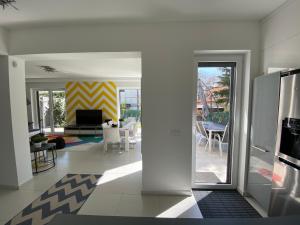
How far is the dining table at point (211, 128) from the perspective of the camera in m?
2.91

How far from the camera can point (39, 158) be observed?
4359mm

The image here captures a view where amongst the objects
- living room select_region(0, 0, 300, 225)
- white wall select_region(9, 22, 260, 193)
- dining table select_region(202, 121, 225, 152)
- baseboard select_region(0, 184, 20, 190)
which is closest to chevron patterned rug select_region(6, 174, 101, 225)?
living room select_region(0, 0, 300, 225)

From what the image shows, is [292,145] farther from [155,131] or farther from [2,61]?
[2,61]

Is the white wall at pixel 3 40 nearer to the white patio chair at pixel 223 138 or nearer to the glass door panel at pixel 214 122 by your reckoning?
the glass door panel at pixel 214 122

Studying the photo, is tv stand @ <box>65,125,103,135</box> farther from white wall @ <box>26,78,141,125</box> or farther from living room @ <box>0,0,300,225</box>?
living room @ <box>0,0,300,225</box>

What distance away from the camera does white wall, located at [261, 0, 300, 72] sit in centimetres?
184

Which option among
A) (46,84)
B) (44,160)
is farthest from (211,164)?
(46,84)

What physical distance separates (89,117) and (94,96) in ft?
3.29

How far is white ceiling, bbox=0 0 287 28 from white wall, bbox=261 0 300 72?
132 mm

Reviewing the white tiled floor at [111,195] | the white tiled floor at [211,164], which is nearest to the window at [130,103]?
the white tiled floor at [111,195]

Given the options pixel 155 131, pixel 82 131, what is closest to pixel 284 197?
pixel 155 131

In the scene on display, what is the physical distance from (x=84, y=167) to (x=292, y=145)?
3.87 m

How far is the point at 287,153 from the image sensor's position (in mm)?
1775

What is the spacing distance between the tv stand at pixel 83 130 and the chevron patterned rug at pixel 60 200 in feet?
12.7
